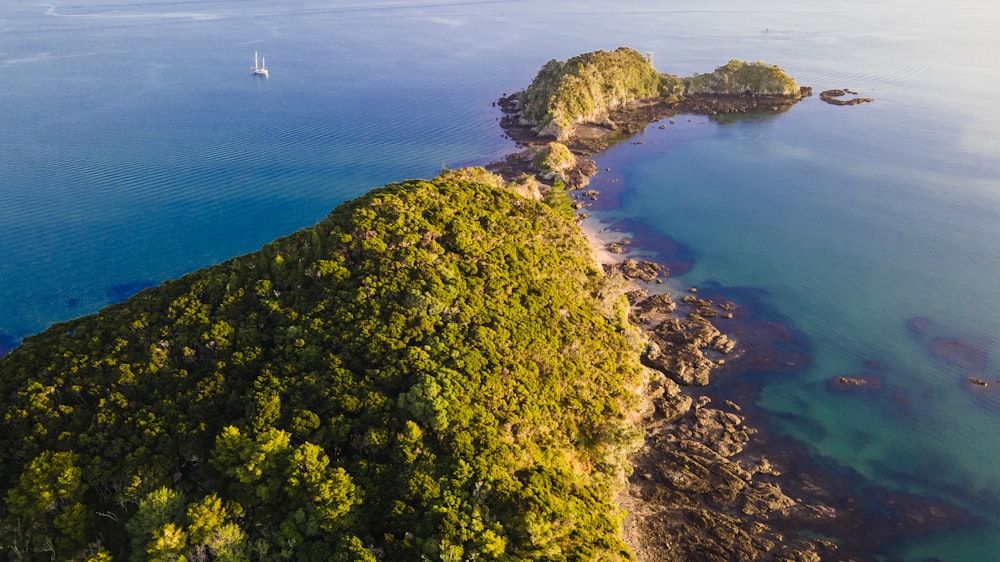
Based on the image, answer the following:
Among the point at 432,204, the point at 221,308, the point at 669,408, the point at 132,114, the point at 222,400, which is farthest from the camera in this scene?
the point at 132,114

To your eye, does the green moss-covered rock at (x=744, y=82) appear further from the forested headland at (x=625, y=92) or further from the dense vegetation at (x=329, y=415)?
the dense vegetation at (x=329, y=415)

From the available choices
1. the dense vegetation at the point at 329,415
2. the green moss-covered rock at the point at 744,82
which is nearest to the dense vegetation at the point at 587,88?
the green moss-covered rock at the point at 744,82

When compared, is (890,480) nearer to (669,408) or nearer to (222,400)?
(669,408)

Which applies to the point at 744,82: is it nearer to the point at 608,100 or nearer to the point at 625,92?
the point at 625,92

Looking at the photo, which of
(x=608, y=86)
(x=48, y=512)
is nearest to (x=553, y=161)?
(x=608, y=86)

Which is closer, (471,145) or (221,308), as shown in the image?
(221,308)

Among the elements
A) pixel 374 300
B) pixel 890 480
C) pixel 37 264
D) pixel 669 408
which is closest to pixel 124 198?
pixel 37 264
